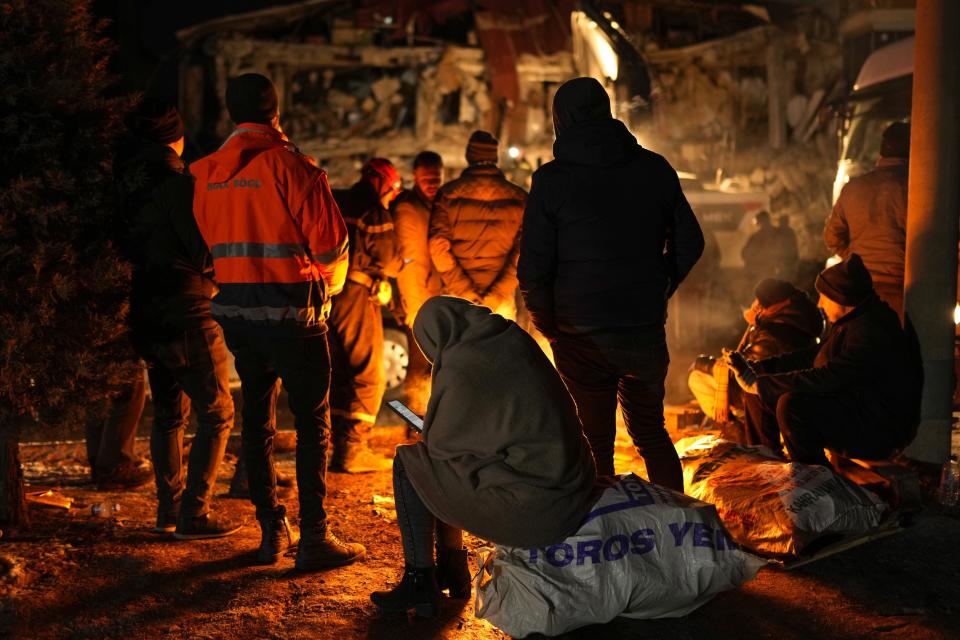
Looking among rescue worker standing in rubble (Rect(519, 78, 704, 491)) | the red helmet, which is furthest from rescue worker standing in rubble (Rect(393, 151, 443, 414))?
rescue worker standing in rubble (Rect(519, 78, 704, 491))

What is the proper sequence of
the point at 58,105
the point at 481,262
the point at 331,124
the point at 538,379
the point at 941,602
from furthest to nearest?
the point at 331,124, the point at 481,262, the point at 58,105, the point at 941,602, the point at 538,379

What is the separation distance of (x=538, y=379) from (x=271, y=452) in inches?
63.8

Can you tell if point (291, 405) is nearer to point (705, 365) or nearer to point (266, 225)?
point (266, 225)

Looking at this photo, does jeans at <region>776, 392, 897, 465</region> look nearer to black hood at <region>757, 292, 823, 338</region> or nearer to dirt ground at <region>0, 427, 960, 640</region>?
dirt ground at <region>0, 427, 960, 640</region>

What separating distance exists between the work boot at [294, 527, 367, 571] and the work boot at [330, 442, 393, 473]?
1981 millimetres

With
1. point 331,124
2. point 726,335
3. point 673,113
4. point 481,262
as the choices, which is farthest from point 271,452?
point 673,113

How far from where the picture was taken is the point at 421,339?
3547mm

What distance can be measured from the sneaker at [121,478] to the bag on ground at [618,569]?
2.89 m

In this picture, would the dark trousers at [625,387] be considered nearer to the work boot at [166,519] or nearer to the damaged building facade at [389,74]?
the work boot at [166,519]

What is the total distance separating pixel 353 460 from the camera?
6371 millimetres

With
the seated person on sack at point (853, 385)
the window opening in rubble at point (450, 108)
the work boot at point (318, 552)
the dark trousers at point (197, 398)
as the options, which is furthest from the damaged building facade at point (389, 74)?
the work boot at point (318, 552)

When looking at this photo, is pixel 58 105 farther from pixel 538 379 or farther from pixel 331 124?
pixel 331 124

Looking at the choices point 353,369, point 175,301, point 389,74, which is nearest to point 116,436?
point 175,301

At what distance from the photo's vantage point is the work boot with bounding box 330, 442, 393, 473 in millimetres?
6371
